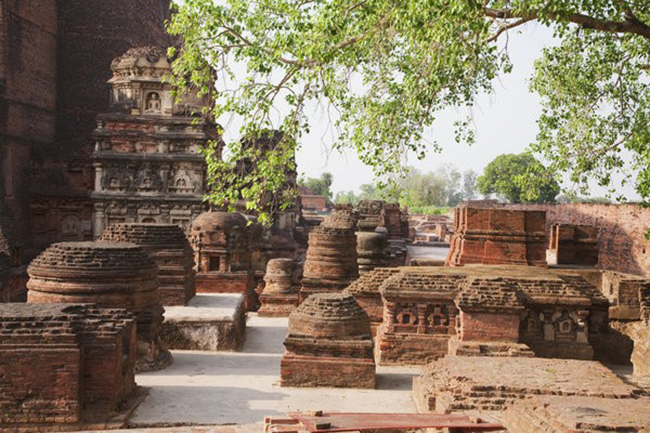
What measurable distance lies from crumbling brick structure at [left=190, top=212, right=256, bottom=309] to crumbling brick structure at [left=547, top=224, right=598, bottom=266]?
276 inches

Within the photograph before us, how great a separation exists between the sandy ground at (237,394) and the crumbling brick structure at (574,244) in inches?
234

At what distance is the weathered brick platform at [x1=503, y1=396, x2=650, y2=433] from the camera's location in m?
4.61

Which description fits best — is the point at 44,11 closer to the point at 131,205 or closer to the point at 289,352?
the point at 131,205

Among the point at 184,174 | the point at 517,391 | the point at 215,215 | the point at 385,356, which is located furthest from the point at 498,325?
the point at 184,174

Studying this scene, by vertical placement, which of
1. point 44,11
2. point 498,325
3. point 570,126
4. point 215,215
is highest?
point 44,11

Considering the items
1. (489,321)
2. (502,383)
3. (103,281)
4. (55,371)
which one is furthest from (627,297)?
(55,371)

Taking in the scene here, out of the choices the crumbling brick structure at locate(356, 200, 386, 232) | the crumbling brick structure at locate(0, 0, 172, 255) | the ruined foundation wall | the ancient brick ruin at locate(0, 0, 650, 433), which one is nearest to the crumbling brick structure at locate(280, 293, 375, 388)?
the ancient brick ruin at locate(0, 0, 650, 433)

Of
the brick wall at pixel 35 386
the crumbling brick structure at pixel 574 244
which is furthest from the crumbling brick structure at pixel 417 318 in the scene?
the crumbling brick structure at pixel 574 244

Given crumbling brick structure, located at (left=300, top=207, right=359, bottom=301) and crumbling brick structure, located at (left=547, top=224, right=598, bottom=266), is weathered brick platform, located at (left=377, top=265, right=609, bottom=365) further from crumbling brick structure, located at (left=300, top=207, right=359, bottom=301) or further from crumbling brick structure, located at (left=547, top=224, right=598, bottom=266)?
crumbling brick structure, located at (left=300, top=207, right=359, bottom=301)

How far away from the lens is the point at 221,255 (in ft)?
52.4

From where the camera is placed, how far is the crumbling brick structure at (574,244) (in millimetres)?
13664

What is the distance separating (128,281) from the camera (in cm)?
873

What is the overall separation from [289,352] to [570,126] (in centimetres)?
565

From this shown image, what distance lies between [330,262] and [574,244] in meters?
5.13
